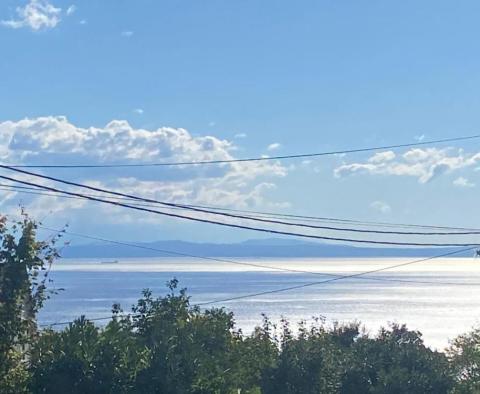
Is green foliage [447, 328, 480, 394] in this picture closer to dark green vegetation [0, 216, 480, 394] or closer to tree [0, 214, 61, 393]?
dark green vegetation [0, 216, 480, 394]

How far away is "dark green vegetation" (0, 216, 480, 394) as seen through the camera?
1612 centimetres

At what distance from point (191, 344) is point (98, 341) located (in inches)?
97.8

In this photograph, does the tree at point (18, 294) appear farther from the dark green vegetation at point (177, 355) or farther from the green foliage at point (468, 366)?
the green foliage at point (468, 366)

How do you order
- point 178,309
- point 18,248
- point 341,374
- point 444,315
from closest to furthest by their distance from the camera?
point 18,248, point 178,309, point 341,374, point 444,315

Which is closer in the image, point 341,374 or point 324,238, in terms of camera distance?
point 324,238

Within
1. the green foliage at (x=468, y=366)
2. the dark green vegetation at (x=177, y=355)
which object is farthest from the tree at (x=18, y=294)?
the green foliage at (x=468, y=366)

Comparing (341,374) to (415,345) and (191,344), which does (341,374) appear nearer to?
(415,345)

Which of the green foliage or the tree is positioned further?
the green foliage

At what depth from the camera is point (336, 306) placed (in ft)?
441

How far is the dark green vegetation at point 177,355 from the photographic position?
635 inches

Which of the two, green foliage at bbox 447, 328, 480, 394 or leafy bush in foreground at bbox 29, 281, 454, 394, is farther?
green foliage at bbox 447, 328, 480, 394

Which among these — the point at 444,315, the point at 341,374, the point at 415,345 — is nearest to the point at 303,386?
the point at 341,374

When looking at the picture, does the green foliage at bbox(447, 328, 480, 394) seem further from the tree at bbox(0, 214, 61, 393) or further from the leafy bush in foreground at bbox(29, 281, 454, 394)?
the tree at bbox(0, 214, 61, 393)

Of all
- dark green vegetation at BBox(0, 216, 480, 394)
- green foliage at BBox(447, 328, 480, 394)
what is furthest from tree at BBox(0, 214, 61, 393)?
green foliage at BBox(447, 328, 480, 394)
